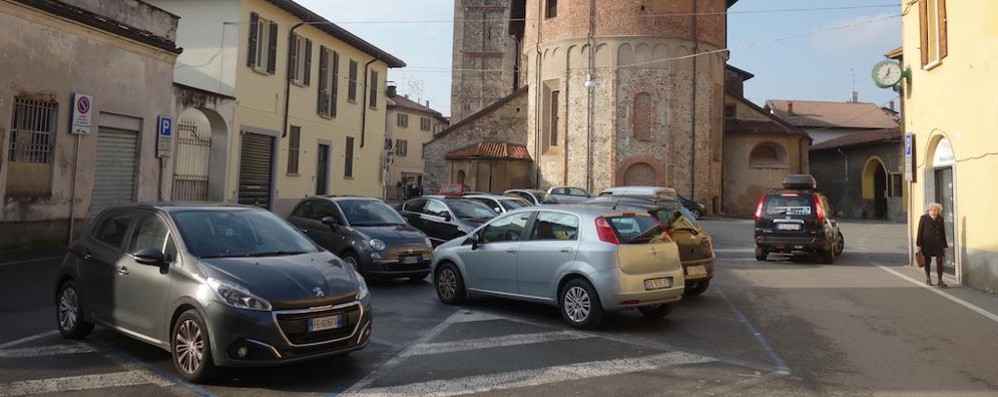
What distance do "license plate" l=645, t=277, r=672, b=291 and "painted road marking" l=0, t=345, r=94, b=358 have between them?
599cm

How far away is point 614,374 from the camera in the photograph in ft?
19.9

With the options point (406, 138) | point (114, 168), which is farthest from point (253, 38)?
point (406, 138)

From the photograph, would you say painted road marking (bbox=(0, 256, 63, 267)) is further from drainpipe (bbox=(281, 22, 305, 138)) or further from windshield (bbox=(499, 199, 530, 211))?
windshield (bbox=(499, 199, 530, 211))

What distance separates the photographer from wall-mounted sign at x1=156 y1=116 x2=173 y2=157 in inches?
625

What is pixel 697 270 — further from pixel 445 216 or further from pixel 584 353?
pixel 445 216

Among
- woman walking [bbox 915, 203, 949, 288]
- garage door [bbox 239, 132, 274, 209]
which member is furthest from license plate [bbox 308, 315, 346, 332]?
garage door [bbox 239, 132, 274, 209]

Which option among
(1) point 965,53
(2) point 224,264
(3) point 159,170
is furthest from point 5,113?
(1) point 965,53

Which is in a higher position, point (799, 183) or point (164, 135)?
A: point (164, 135)

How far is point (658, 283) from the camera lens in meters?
8.05

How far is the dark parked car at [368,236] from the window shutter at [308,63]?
11311 mm

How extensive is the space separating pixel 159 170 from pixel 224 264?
1231 cm

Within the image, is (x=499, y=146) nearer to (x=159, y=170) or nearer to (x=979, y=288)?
(x=159, y=170)

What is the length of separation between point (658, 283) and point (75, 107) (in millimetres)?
12162

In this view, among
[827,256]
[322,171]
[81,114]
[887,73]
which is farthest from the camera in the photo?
[322,171]
